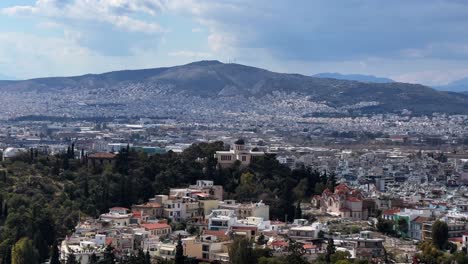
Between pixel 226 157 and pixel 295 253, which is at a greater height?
pixel 226 157

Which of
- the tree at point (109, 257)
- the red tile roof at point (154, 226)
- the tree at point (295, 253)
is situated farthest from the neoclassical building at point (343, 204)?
the tree at point (109, 257)

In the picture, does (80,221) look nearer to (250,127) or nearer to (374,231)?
(374,231)

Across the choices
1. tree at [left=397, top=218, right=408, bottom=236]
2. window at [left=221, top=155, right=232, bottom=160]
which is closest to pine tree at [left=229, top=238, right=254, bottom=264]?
tree at [left=397, top=218, right=408, bottom=236]

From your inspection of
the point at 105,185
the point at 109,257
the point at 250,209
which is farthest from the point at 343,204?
the point at 109,257

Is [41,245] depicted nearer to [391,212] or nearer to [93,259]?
[93,259]

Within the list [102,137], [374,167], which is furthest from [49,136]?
[374,167]

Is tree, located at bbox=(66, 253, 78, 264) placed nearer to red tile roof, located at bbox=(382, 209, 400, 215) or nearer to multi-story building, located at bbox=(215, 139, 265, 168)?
red tile roof, located at bbox=(382, 209, 400, 215)


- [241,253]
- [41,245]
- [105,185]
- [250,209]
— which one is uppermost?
[105,185]
